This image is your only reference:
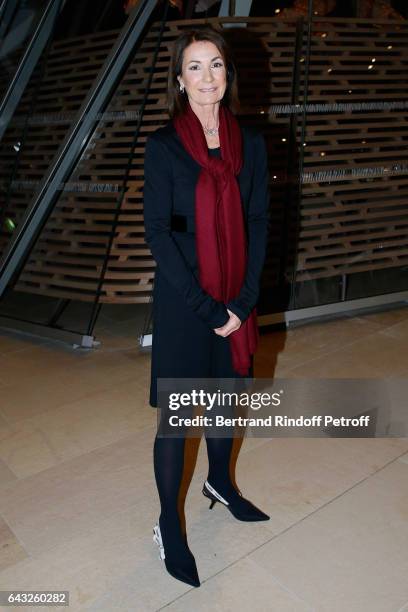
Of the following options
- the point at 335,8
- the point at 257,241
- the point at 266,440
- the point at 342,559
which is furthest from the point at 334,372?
the point at 335,8

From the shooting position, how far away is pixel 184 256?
66.2 inches

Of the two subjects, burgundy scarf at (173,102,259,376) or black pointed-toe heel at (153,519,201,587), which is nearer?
burgundy scarf at (173,102,259,376)

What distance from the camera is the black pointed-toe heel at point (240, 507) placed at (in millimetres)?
2084

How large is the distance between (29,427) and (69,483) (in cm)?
60

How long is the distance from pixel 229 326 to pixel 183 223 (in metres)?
0.37

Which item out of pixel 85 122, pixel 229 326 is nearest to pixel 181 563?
pixel 229 326

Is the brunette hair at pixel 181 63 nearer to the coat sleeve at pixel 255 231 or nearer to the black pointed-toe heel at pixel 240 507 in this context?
the coat sleeve at pixel 255 231

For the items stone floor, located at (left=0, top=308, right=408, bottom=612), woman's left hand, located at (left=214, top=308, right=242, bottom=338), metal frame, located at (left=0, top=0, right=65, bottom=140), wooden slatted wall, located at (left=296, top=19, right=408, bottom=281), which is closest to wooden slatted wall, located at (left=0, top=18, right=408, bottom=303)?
wooden slatted wall, located at (left=296, top=19, right=408, bottom=281)

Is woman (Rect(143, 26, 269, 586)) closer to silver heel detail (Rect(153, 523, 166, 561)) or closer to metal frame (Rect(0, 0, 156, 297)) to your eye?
silver heel detail (Rect(153, 523, 166, 561))

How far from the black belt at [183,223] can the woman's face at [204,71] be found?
36 centimetres

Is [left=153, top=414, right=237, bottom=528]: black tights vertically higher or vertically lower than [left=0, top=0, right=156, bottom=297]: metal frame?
lower

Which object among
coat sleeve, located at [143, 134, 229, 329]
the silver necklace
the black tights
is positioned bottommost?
the black tights

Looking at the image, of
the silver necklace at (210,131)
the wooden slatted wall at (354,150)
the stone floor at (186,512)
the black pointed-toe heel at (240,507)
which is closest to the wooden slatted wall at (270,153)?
the wooden slatted wall at (354,150)

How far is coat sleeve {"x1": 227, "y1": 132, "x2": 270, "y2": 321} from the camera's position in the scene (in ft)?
5.66
